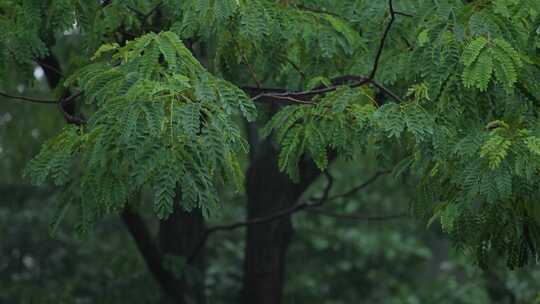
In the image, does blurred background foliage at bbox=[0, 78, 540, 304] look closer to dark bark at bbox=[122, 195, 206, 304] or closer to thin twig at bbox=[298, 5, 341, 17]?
dark bark at bbox=[122, 195, 206, 304]

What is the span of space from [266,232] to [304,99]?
10.5ft

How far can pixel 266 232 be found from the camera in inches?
324

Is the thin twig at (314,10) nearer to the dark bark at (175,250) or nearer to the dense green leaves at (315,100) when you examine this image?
the dense green leaves at (315,100)

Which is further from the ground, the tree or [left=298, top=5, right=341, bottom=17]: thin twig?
[left=298, top=5, right=341, bottom=17]: thin twig

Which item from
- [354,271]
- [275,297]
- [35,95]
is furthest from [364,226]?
[35,95]

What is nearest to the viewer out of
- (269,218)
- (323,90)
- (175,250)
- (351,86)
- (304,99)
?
(323,90)

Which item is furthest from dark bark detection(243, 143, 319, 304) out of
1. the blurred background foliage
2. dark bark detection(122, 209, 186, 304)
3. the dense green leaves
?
the dense green leaves

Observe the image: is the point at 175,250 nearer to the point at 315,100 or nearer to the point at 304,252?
the point at 315,100

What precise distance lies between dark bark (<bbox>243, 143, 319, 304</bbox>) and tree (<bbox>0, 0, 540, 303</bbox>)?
1.97 m

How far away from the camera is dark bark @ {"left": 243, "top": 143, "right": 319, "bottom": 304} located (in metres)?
8.06

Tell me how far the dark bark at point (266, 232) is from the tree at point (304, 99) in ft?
6.46

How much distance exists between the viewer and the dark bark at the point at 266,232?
806 centimetres

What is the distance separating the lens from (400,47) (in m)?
5.49

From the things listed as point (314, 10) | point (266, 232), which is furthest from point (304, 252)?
point (314, 10)
